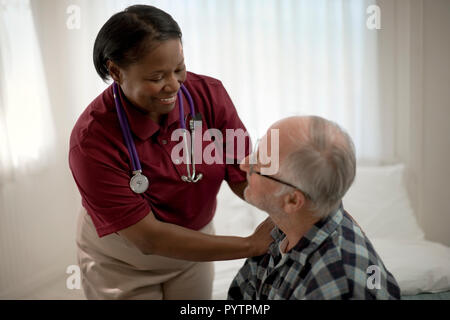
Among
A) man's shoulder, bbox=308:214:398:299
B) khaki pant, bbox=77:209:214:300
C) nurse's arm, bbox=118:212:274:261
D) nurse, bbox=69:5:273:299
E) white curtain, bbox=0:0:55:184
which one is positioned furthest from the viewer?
white curtain, bbox=0:0:55:184

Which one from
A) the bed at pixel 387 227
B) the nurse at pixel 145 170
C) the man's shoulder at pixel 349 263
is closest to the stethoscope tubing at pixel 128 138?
the nurse at pixel 145 170

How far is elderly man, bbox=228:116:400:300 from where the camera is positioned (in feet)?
3.55

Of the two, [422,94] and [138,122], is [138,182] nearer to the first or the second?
[138,122]

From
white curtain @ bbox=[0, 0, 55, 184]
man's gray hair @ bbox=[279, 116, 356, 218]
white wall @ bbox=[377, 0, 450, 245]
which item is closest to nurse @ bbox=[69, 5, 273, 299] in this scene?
man's gray hair @ bbox=[279, 116, 356, 218]

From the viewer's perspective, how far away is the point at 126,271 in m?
1.58

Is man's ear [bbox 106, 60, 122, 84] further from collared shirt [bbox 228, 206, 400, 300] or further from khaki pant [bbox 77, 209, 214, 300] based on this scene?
collared shirt [bbox 228, 206, 400, 300]

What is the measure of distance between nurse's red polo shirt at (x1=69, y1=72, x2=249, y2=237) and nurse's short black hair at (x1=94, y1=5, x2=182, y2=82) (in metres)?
0.18

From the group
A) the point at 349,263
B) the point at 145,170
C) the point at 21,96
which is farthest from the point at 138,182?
the point at 21,96

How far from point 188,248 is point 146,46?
59 cm

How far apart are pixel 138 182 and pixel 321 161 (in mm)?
555

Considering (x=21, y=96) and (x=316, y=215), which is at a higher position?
(x=21, y=96)

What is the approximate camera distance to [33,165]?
8.40 ft

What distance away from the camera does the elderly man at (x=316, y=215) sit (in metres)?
1.08
